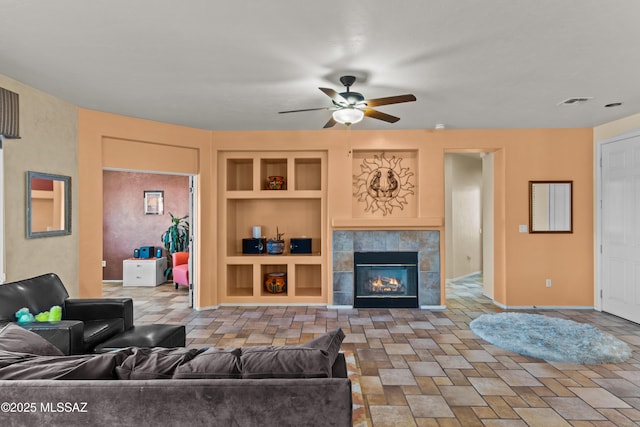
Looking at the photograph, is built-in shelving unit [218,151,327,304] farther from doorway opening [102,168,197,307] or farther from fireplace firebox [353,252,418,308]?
doorway opening [102,168,197,307]

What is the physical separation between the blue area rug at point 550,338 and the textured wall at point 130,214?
6.22 meters

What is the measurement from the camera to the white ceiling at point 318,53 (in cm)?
238

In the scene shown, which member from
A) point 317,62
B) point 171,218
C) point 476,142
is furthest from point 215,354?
point 171,218

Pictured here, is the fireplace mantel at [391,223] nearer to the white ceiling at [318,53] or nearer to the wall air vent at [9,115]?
the white ceiling at [318,53]

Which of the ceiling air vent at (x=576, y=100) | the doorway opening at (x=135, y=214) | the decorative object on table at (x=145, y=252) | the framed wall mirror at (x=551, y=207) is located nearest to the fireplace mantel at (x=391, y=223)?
the framed wall mirror at (x=551, y=207)

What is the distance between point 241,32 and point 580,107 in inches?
158

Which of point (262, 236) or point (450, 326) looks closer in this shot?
point (450, 326)

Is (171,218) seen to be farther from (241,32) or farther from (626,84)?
(626,84)

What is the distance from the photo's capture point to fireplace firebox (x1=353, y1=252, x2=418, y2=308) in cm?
570

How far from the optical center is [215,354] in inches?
62.3

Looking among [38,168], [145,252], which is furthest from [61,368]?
[145,252]

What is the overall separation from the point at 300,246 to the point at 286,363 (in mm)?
4466

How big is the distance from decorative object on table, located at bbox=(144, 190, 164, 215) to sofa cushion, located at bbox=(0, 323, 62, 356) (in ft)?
20.9

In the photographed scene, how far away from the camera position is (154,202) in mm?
8117
